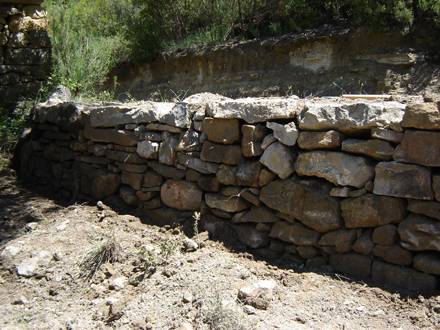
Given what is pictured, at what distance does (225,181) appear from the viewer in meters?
3.50

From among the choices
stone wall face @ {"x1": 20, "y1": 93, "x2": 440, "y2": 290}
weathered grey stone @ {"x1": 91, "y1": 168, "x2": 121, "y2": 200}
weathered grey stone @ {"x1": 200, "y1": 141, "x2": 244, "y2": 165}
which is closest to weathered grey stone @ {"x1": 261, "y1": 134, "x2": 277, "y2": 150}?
stone wall face @ {"x1": 20, "y1": 93, "x2": 440, "y2": 290}

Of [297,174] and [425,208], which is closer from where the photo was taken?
[425,208]

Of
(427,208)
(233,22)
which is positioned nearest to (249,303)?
(427,208)

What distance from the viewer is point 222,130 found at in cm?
349

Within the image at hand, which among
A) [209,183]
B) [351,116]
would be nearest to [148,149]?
[209,183]

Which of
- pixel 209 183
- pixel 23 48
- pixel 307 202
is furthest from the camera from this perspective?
pixel 23 48

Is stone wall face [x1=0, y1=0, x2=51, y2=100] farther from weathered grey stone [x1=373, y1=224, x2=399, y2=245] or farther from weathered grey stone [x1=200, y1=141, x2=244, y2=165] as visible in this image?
weathered grey stone [x1=373, y1=224, x2=399, y2=245]

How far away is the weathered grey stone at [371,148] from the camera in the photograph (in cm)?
274

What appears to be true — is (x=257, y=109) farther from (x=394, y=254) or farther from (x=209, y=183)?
(x=394, y=254)

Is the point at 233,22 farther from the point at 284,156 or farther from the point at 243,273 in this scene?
the point at 243,273

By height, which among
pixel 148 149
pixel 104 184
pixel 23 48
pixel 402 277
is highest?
pixel 23 48

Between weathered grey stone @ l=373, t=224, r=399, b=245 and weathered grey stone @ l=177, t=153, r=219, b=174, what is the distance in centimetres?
148

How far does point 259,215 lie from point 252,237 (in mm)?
205

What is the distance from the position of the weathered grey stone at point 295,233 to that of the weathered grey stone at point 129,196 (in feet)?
5.42
